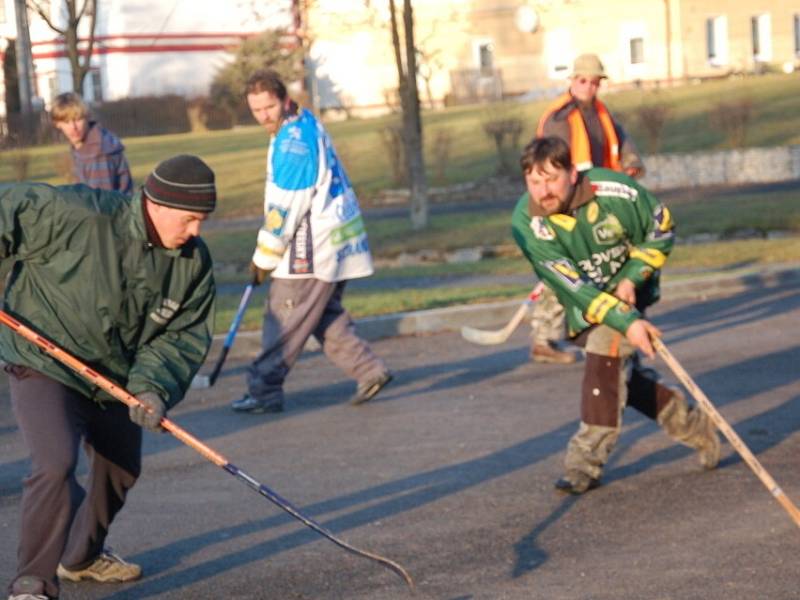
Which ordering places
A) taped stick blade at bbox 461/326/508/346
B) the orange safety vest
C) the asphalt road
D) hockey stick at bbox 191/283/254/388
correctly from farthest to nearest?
taped stick blade at bbox 461/326/508/346 → the orange safety vest → hockey stick at bbox 191/283/254/388 → the asphalt road

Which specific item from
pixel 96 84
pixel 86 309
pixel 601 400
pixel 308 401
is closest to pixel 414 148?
pixel 308 401

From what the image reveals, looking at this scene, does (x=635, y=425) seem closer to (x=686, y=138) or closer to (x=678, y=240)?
(x=678, y=240)

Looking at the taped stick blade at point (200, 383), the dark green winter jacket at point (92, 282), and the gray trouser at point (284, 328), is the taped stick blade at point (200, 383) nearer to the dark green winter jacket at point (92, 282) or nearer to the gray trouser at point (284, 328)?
the gray trouser at point (284, 328)

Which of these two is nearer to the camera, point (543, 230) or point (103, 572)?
point (103, 572)

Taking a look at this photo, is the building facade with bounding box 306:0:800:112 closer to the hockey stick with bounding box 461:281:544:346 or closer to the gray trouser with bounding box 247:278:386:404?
the hockey stick with bounding box 461:281:544:346

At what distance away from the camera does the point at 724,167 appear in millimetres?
27781

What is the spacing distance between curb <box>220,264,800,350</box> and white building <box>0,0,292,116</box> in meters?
46.3

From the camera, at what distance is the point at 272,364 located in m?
9.23

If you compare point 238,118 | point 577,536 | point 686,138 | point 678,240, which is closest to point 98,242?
point 577,536

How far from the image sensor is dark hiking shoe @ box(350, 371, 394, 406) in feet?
30.9

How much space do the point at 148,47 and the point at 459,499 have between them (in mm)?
57261

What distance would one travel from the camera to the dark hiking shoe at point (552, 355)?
10.6 meters

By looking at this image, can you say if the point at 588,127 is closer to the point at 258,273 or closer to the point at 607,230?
the point at 258,273

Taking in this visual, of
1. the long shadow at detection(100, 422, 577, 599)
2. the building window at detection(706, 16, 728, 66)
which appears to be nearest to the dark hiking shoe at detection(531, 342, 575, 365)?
the long shadow at detection(100, 422, 577, 599)
